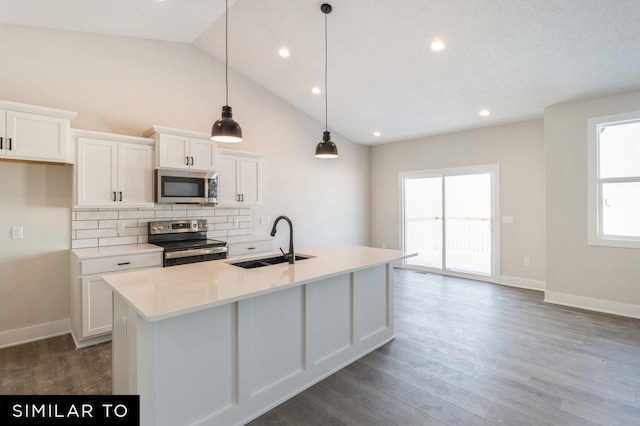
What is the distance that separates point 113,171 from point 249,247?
5.84 ft

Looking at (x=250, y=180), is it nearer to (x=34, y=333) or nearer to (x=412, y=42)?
(x=412, y=42)

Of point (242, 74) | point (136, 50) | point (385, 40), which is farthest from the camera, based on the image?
point (242, 74)

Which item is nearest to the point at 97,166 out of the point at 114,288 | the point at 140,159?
the point at 140,159

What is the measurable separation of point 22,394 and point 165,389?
1.50 m

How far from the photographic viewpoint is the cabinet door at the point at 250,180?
173 inches

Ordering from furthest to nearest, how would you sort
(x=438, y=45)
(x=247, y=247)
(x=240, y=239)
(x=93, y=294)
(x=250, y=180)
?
(x=250, y=180) < (x=240, y=239) < (x=247, y=247) < (x=438, y=45) < (x=93, y=294)

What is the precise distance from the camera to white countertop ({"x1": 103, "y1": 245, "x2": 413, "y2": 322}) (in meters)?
1.55

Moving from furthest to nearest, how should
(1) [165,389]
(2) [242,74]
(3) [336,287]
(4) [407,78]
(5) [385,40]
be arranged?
(2) [242,74] → (4) [407,78] → (5) [385,40] → (3) [336,287] → (1) [165,389]

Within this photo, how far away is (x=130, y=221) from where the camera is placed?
364 cm

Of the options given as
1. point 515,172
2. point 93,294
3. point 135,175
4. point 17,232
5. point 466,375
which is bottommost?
point 466,375

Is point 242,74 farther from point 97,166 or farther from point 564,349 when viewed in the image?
point 564,349

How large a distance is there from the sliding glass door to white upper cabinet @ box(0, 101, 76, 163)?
17.9 feet

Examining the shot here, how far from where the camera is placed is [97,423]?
1.81m

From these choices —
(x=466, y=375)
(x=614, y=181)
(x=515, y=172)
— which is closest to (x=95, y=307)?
(x=466, y=375)
